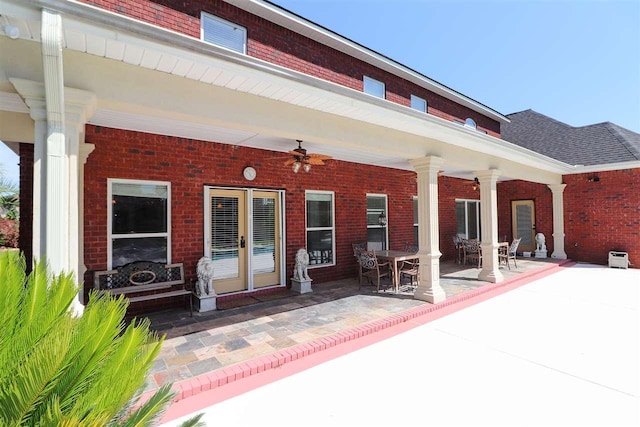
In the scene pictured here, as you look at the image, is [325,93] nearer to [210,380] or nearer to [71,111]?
[71,111]

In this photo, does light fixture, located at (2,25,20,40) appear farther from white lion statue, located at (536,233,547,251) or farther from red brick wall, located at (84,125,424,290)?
white lion statue, located at (536,233,547,251)

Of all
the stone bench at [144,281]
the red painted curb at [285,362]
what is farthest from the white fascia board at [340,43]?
the red painted curb at [285,362]

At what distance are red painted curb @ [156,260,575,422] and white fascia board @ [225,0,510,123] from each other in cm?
711

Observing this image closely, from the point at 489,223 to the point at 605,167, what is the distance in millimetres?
6338

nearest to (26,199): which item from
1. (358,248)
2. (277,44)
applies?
(277,44)

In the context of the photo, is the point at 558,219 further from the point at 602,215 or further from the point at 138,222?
the point at 138,222

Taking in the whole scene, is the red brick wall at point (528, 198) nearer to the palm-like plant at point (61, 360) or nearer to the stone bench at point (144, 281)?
the stone bench at point (144, 281)

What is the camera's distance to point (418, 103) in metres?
10.8

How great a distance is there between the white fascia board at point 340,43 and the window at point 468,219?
4.07m

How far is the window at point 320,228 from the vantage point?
24.7 feet

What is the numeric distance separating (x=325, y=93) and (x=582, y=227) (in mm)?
12253

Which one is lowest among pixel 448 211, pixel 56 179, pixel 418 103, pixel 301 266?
pixel 301 266

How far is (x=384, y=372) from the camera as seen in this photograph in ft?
11.2

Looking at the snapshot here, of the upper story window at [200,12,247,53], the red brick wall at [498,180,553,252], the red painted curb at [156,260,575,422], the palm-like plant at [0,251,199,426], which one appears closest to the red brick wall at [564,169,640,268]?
the red brick wall at [498,180,553,252]
